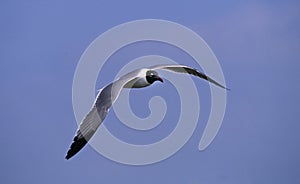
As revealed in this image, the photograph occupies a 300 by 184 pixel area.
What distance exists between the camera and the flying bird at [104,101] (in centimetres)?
808

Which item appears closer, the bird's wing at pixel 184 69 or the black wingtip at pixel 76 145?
the black wingtip at pixel 76 145

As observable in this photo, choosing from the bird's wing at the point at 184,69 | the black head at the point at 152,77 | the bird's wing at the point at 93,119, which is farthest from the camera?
the bird's wing at the point at 184,69

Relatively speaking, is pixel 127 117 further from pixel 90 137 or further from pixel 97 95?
pixel 90 137

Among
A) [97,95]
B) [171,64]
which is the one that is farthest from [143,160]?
[97,95]

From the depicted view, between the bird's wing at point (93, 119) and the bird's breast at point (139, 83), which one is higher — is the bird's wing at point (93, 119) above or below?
below

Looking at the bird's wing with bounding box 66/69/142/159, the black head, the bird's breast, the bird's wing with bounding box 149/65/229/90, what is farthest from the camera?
the bird's wing with bounding box 149/65/229/90

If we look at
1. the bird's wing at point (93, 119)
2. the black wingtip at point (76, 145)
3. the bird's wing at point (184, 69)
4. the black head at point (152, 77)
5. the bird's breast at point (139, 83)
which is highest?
the bird's wing at point (184, 69)

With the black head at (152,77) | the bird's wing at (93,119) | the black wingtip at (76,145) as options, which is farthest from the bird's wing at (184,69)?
A: the black wingtip at (76,145)

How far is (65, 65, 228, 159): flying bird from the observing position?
8.08 meters

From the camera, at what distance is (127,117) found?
9.97 meters

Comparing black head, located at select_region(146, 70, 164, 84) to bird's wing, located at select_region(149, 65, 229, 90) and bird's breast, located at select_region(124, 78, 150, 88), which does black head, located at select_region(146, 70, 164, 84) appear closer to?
bird's breast, located at select_region(124, 78, 150, 88)

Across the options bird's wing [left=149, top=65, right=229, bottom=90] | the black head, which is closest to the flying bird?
the black head

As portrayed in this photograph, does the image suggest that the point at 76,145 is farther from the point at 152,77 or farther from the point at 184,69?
the point at 184,69

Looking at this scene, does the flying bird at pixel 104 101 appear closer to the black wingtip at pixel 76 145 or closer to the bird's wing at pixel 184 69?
the black wingtip at pixel 76 145
